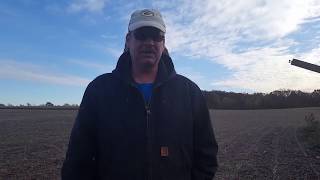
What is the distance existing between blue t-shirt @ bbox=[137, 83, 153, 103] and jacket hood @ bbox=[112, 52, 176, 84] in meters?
0.06

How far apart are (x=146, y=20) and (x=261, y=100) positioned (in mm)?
68665

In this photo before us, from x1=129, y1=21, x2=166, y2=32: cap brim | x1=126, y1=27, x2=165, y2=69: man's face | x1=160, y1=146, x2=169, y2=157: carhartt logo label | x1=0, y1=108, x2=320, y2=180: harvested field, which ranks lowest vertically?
x1=0, y1=108, x2=320, y2=180: harvested field

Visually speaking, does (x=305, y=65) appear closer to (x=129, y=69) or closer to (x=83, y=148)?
(x=129, y=69)

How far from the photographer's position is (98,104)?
3.21 metres

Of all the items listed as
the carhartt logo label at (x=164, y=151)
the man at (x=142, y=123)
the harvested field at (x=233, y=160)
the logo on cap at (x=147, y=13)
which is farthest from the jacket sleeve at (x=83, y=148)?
the harvested field at (x=233, y=160)

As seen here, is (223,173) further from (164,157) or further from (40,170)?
(164,157)

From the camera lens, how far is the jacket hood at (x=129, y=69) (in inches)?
128

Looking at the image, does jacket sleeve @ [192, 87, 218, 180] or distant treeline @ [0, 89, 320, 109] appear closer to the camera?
jacket sleeve @ [192, 87, 218, 180]

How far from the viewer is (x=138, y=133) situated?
3.08 metres

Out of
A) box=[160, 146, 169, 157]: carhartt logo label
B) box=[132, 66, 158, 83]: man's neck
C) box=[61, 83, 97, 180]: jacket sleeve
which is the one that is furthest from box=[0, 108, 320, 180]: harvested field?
box=[160, 146, 169, 157]: carhartt logo label

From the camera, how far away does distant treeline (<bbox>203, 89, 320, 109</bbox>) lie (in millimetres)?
69188

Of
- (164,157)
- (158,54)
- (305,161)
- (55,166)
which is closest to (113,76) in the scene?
(158,54)

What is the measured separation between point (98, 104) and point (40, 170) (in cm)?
861

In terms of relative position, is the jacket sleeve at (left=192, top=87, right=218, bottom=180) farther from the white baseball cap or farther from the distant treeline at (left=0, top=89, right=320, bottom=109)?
the distant treeline at (left=0, top=89, right=320, bottom=109)
